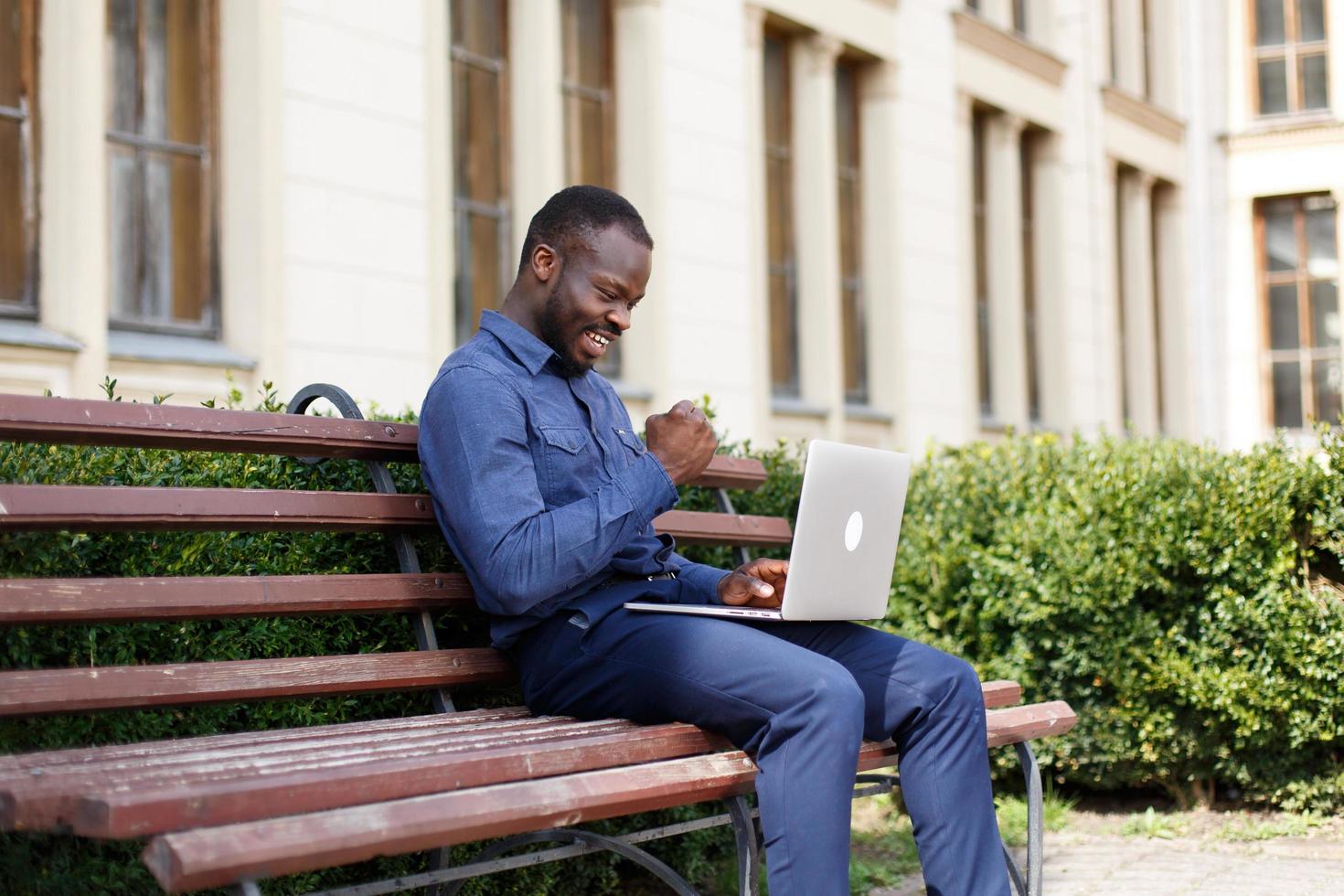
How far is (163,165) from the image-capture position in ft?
28.9

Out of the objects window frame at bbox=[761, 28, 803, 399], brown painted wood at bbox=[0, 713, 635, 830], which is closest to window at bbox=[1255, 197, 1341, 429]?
window frame at bbox=[761, 28, 803, 399]

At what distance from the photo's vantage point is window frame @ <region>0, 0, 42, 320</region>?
810cm

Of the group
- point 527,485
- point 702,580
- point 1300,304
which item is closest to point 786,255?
point 702,580

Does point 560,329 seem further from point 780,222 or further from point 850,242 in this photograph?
point 850,242

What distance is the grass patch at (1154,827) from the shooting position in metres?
5.82

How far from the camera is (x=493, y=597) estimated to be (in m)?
3.43

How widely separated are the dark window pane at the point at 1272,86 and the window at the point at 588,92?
42.8ft

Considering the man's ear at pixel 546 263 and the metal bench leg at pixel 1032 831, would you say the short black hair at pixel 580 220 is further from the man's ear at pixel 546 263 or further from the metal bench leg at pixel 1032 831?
the metal bench leg at pixel 1032 831

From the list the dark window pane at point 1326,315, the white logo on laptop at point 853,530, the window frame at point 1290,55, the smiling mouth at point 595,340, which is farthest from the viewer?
the window frame at point 1290,55

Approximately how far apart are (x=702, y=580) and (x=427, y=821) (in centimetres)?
155

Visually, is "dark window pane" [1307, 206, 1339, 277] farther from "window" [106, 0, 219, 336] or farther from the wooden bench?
the wooden bench

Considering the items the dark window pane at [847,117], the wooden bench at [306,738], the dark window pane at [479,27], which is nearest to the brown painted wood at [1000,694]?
the wooden bench at [306,738]

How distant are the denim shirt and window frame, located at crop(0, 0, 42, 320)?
5.15m

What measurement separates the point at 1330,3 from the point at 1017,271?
7.38m
